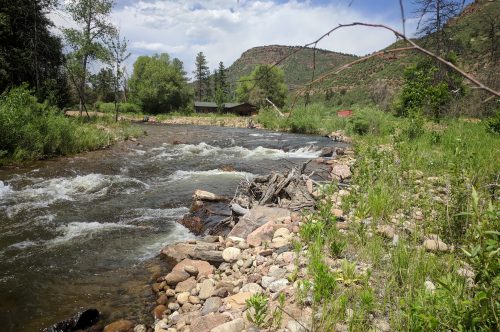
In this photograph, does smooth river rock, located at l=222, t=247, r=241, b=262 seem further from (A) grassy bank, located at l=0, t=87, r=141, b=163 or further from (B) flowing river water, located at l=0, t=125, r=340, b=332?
(A) grassy bank, located at l=0, t=87, r=141, b=163

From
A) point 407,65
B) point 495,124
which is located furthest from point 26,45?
point 407,65

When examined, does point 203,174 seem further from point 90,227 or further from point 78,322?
point 78,322

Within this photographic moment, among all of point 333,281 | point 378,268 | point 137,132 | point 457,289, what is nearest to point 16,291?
point 333,281

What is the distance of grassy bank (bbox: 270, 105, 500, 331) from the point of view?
2.03 metres

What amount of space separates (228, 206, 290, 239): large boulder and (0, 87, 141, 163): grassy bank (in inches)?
389

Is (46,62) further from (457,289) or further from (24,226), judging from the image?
(457,289)

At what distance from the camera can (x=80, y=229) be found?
6.48 meters

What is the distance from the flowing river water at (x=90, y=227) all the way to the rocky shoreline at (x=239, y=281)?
371mm

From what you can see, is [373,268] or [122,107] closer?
[373,268]

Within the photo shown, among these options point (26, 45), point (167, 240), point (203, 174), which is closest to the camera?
point (167, 240)

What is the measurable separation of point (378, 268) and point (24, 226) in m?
6.67

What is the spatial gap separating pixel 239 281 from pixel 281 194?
116 inches

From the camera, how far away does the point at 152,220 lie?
7.05 metres

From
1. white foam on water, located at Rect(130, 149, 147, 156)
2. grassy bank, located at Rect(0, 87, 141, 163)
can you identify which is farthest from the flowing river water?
white foam on water, located at Rect(130, 149, 147, 156)
